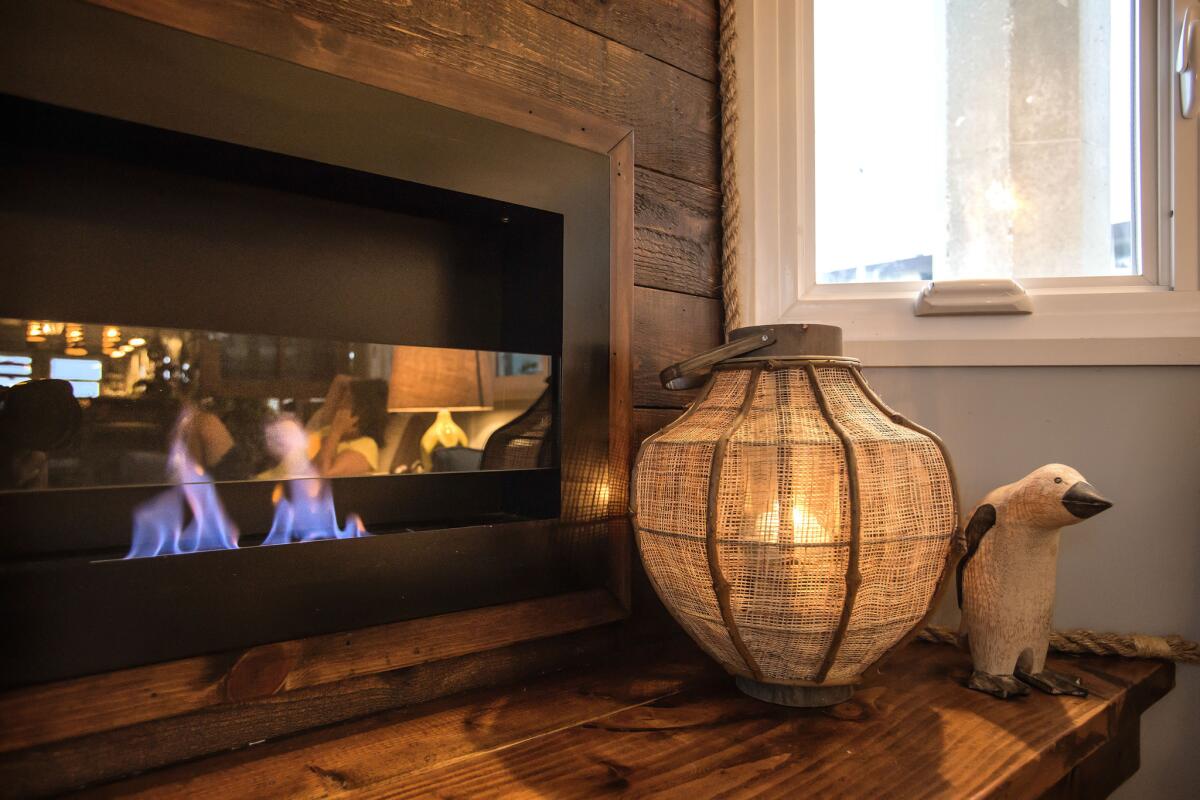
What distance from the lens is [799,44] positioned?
4.12ft

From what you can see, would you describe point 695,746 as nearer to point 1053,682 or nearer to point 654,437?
point 654,437

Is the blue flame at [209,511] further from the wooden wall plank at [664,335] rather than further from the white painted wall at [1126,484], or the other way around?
the white painted wall at [1126,484]

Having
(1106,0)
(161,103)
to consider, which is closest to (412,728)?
(161,103)

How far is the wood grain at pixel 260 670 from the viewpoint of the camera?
2.10 ft

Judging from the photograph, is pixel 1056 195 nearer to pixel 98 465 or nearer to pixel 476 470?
pixel 476 470

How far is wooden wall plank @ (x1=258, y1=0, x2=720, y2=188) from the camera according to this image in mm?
848

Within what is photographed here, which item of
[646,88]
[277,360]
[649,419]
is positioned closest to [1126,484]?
[649,419]

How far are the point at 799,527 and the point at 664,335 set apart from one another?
46 cm

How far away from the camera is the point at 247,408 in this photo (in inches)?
30.2

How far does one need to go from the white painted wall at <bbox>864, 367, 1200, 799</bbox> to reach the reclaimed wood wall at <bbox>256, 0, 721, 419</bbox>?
0.44 metres

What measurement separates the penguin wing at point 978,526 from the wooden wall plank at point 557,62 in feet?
2.11

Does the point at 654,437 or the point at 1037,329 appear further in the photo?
the point at 1037,329

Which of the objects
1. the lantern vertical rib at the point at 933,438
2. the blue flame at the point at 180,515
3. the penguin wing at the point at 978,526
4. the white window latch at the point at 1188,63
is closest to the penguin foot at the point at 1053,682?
the penguin wing at the point at 978,526

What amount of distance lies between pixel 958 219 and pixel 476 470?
0.85m
